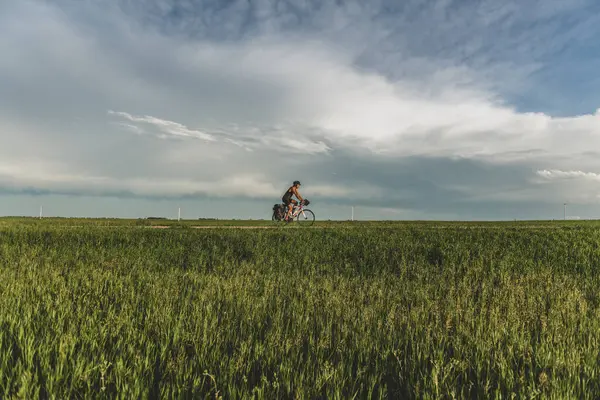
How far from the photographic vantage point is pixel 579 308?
31.0 ft

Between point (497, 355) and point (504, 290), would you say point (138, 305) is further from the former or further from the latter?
point (504, 290)

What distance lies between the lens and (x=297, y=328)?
6625 mm

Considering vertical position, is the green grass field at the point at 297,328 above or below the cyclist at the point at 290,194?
below

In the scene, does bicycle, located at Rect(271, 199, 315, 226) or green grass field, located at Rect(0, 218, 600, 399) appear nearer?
green grass field, located at Rect(0, 218, 600, 399)

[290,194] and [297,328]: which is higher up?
[290,194]

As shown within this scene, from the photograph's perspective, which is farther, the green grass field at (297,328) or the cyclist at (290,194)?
the cyclist at (290,194)

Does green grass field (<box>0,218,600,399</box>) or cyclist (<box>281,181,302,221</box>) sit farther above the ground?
cyclist (<box>281,181,302,221</box>)

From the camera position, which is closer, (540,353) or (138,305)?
(540,353)

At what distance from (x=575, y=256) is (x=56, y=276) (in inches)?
753

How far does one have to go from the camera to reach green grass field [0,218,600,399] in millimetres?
4500

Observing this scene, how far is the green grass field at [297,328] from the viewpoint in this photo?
4.50 metres

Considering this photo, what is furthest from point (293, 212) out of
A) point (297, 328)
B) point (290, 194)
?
point (297, 328)

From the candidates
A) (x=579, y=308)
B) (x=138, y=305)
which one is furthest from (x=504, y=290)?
(x=138, y=305)

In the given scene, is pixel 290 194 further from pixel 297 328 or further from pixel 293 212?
pixel 297 328
